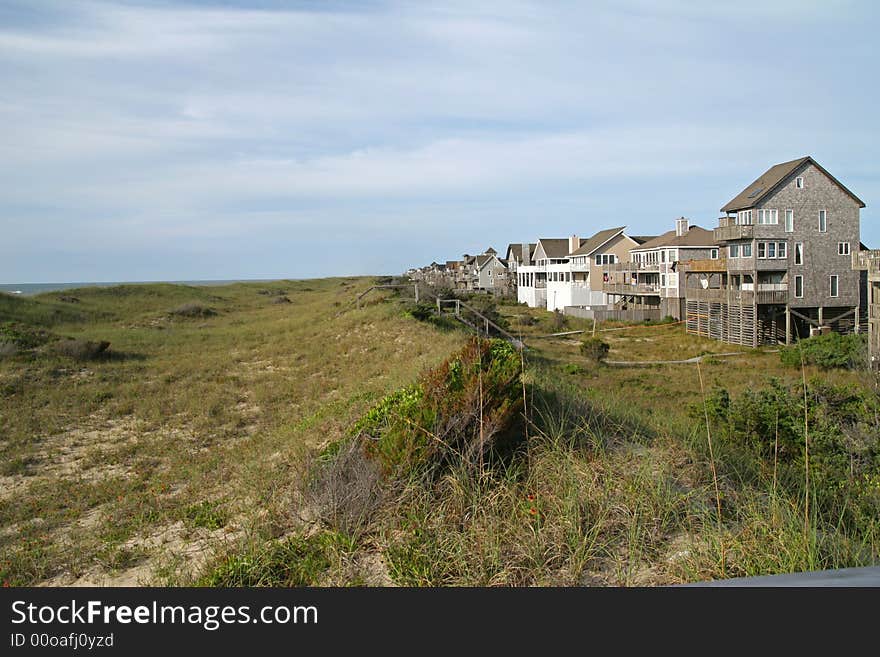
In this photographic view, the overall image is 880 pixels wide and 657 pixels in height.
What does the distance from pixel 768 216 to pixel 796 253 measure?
2661mm

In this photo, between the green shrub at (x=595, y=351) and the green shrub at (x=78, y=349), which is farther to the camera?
the green shrub at (x=595, y=351)

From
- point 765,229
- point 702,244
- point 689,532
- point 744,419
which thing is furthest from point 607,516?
point 702,244

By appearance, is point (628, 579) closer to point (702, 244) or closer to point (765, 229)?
point (765, 229)

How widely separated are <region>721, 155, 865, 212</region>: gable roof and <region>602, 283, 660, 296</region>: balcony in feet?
40.0

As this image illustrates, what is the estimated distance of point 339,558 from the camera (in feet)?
14.7

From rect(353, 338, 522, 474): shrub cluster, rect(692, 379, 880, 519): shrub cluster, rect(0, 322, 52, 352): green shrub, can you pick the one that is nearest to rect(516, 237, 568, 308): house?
rect(0, 322, 52, 352): green shrub

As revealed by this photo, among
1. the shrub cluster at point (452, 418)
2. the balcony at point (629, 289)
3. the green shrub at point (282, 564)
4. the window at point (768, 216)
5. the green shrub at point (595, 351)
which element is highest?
the window at point (768, 216)

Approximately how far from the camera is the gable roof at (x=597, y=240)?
5831 cm

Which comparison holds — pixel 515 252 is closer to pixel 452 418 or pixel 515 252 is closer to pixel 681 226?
pixel 681 226

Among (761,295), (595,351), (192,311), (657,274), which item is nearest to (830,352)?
(761,295)

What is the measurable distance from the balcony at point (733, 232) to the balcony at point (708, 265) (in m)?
1.93

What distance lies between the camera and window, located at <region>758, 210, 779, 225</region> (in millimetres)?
35094

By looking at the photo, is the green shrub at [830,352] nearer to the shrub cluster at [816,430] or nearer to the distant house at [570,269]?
the shrub cluster at [816,430]

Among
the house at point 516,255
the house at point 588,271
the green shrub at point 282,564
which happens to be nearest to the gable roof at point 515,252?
the house at point 516,255
